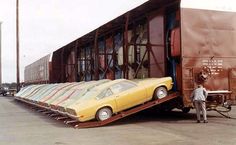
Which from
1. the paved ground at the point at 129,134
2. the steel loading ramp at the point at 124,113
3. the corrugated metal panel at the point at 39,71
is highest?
the corrugated metal panel at the point at 39,71

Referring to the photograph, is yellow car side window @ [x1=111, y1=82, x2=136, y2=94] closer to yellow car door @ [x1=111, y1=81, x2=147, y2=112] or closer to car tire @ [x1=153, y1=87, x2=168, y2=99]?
yellow car door @ [x1=111, y1=81, x2=147, y2=112]

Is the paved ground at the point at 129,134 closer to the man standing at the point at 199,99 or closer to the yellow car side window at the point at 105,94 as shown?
the man standing at the point at 199,99

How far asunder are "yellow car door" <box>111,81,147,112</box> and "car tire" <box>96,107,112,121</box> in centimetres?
41

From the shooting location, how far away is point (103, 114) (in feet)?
47.3

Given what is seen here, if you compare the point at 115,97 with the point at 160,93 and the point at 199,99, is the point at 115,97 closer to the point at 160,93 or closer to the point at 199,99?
the point at 160,93

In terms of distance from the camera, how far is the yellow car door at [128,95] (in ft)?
48.6

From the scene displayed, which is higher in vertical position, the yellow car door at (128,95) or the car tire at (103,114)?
the yellow car door at (128,95)

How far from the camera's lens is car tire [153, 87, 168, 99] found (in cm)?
1541

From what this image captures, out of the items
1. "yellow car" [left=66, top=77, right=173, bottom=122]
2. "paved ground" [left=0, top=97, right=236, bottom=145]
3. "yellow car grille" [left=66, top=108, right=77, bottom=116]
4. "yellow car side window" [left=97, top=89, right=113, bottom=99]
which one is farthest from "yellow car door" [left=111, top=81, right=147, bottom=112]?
"yellow car grille" [left=66, top=108, right=77, bottom=116]

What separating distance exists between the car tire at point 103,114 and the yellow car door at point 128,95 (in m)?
0.41

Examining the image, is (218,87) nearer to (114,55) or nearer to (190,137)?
(190,137)

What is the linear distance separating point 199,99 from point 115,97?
9.52 feet

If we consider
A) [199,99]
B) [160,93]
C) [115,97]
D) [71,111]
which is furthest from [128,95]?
[199,99]

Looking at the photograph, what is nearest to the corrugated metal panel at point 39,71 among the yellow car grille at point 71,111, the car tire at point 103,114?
the yellow car grille at point 71,111
